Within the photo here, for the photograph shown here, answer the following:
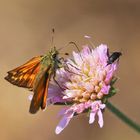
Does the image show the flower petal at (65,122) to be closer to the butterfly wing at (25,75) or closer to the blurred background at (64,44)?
the butterfly wing at (25,75)

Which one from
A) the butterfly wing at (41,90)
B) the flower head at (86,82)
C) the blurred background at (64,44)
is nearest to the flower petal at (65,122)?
the flower head at (86,82)

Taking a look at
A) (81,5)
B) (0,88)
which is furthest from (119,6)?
(0,88)

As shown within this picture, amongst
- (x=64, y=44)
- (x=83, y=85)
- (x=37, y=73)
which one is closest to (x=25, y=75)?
(x=37, y=73)

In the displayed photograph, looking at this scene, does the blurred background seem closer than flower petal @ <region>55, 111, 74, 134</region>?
No

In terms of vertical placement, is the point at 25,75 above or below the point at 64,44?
above

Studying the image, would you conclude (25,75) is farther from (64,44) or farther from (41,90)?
(64,44)

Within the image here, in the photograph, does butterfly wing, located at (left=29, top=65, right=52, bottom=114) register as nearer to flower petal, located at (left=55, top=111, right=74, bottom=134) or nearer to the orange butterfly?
the orange butterfly

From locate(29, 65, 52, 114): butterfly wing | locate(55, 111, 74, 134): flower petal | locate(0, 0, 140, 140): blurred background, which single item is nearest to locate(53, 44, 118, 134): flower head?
locate(55, 111, 74, 134): flower petal

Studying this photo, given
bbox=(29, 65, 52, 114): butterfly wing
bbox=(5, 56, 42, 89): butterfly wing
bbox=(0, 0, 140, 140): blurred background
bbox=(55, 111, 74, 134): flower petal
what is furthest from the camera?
bbox=(0, 0, 140, 140): blurred background
